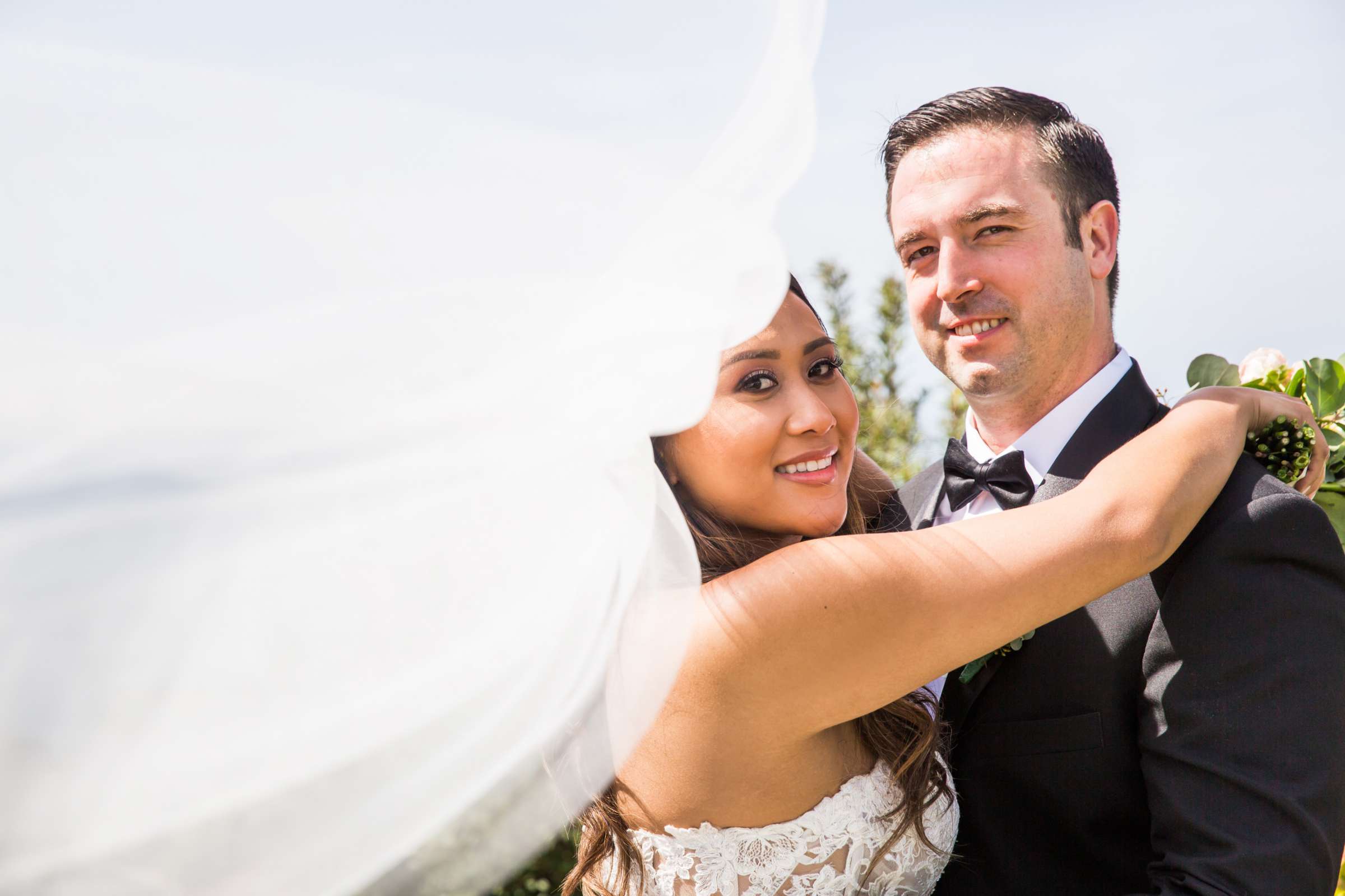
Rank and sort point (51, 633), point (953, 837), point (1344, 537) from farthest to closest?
point (1344, 537) → point (953, 837) → point (51, 633)

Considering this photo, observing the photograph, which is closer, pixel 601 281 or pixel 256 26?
pixel 256 26

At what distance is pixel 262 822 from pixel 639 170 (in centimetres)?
134

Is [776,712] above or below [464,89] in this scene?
below

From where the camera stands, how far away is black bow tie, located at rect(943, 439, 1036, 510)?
10.5 ft

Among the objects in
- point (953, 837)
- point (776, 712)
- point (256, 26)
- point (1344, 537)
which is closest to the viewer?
point (256, 26)

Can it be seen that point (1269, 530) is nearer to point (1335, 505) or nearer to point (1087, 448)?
point (1087, 448)

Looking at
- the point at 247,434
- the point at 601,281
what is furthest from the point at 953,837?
the point at 247,434

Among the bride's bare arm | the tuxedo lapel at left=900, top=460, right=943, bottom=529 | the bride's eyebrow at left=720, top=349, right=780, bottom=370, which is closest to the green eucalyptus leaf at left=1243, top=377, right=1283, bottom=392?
the bride's bare arm

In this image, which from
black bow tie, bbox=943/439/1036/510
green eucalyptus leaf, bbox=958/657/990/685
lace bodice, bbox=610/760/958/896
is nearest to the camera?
lace bodice, bbox=610/760/958/896

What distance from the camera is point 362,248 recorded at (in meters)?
1.84

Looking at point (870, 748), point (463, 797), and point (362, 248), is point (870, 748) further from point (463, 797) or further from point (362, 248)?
point (362, 248)

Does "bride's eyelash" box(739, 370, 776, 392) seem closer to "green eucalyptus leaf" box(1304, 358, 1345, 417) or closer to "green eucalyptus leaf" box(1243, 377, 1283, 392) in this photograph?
"green eucalyptus leaf" box(1243, 377, 1283, 392)

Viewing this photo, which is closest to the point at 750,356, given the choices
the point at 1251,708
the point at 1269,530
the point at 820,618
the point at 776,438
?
the point at 776,438

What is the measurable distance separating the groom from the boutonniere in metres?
0.03
